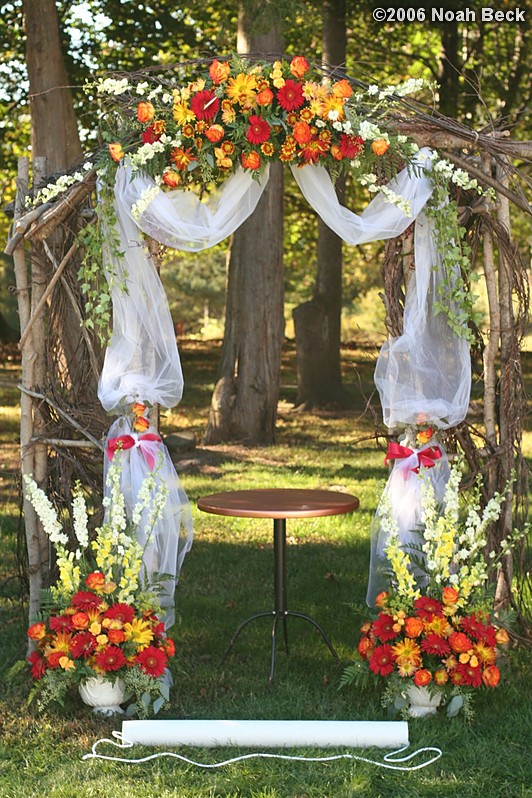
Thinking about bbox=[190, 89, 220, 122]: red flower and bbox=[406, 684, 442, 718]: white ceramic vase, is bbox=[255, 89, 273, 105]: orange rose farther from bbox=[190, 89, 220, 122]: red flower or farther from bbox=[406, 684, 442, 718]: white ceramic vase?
bbox=[406, 684, 442, 718]: white ceramic vase

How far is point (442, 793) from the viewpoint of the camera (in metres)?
3.83

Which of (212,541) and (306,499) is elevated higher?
(306,499)

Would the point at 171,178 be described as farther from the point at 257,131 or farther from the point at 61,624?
the point at 61,624

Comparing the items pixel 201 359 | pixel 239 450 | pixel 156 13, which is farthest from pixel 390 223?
pixel 201 359

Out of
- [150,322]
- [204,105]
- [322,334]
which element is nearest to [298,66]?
[204,105]

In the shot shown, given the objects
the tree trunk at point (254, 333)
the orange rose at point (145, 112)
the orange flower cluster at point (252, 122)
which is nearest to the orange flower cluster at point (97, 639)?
the orange flower cluster at point (252, 122)

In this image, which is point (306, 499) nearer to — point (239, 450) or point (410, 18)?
point (239, 450)

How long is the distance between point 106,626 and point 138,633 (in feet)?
0.46

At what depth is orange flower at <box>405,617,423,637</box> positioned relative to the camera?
4.45 m

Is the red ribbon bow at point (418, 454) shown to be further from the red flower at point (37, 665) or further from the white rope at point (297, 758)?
the red flower at point (37, 665)

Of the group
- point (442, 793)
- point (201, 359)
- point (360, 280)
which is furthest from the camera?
point (360, 280)

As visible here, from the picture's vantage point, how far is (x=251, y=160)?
459 cm

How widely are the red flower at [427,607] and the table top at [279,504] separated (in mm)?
537

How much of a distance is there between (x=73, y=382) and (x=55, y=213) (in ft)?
2.90
